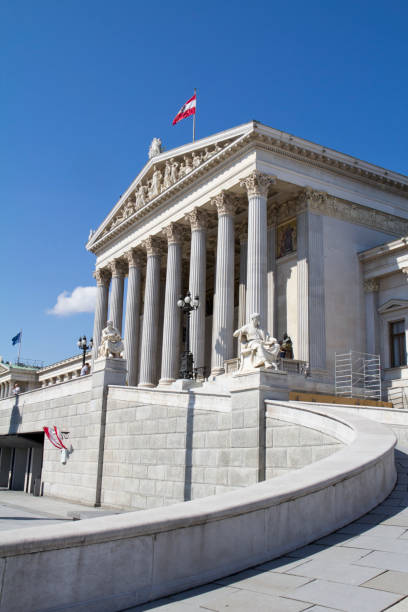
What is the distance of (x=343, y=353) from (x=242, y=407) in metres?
19.1

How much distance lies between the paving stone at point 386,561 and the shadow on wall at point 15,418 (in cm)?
3352

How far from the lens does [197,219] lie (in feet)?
134

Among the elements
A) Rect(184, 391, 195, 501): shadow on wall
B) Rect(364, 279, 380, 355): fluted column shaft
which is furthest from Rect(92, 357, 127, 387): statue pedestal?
Rect(364, 279, 380, 355): fluted column shaft

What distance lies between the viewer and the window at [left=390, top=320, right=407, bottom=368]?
3562 centimetres

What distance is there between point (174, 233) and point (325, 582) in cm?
3830

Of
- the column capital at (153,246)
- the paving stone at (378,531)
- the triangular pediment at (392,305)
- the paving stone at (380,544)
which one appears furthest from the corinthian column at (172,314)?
the paving stone at (380,544)

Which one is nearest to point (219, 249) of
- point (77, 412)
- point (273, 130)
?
point (273, 130)

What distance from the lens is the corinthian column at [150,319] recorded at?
44031 millimetres

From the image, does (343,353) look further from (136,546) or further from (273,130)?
(136,546)

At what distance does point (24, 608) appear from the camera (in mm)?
5297

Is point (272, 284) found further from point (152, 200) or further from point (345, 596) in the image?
point (345, 596)

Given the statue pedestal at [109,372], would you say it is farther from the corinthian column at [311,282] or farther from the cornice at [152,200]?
the cornice at [152,200]

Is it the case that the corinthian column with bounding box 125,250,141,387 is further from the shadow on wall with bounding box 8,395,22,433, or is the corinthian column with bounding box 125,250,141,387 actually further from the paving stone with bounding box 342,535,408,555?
the paving stone with bounding box 342,535,408,555

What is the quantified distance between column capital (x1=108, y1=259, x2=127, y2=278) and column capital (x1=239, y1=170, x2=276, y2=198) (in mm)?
20121
